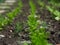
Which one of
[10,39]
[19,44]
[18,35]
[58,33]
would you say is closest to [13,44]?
[19,44]

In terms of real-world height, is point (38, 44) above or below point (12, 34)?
above

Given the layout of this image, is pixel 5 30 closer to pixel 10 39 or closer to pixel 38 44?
pixel 10 39

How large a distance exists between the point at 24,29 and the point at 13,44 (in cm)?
124

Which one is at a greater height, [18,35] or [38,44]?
[38,44]

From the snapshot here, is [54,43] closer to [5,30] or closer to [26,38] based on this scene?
[26,38]

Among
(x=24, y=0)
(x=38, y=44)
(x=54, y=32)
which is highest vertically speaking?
(x=38, y=44)

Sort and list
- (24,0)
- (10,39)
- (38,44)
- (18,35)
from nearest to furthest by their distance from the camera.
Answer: (38,44) < (10,39) < (18,35) < (24,0)

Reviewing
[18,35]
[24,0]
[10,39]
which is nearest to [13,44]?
[10,39]

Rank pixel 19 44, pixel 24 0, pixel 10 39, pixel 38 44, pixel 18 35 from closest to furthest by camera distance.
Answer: pixel 38 44 < pixel 19 44 < pixel 10 39 < pixel 18 35 < pixel 24 0

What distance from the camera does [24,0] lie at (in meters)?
16.1

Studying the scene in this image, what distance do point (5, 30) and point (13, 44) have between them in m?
1.19

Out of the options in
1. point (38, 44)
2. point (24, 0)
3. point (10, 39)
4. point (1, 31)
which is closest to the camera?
point (38, 44)

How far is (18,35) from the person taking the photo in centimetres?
425

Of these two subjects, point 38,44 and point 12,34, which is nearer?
point 38,44
